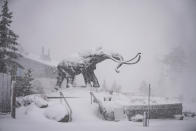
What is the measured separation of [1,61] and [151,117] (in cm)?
1050

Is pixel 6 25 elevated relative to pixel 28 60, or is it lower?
elevated

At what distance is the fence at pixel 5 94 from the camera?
29.7 ft

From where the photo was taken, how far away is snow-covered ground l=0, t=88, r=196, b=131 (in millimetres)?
7518

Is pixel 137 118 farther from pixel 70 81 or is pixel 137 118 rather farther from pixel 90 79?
pixel 70 81

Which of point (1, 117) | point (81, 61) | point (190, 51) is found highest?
point (190, 51)

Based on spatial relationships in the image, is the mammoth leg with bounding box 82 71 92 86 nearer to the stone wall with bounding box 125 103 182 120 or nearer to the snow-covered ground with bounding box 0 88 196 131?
the snow-covered ground with bounding box 0 88 196 131

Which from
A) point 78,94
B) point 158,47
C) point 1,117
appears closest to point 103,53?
point 78,94

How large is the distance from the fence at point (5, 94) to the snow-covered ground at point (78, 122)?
0.56 metres

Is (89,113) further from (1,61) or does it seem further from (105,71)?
(105,71)

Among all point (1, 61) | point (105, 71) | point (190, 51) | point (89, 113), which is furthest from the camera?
point (105, 71)

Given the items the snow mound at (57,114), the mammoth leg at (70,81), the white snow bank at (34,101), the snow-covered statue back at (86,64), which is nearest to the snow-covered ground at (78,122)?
the snow mound at (57,114)

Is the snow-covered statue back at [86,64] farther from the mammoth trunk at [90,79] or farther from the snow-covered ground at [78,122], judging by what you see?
the snow-covered ground at [78,122]

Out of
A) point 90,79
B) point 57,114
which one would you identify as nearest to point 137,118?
point 90,79

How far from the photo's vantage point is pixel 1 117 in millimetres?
8266
